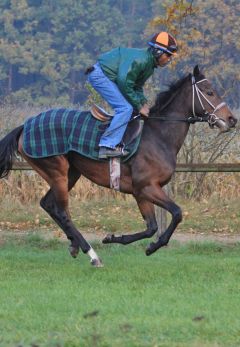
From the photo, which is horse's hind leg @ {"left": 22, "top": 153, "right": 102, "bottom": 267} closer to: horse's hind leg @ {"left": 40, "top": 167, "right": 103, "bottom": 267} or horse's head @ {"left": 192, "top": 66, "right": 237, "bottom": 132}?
horse's hind leg @ {"left": 40, "top": 167, "right": 103, "bottom": 267}

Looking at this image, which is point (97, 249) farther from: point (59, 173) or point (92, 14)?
point (92, 14)

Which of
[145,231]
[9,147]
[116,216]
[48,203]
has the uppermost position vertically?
[9,147]

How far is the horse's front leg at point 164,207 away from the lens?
1198 centimetres

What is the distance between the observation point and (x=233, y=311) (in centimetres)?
921

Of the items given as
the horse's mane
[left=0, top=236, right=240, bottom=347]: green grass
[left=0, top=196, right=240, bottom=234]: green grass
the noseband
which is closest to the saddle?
the horse's mane

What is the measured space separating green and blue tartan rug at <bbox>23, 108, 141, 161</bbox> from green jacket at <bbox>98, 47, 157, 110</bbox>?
48 cm

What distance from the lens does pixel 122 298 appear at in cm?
993

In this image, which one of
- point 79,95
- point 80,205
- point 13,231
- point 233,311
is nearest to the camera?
point 233,311

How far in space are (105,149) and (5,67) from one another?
38122mm

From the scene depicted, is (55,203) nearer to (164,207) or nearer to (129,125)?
(129,125)

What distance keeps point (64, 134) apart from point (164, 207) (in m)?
1.50

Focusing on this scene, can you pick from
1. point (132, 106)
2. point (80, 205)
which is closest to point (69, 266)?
point (132, 106)

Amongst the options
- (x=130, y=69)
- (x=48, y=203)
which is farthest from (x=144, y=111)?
(x=48, y=203)

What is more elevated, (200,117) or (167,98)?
(167,98)
